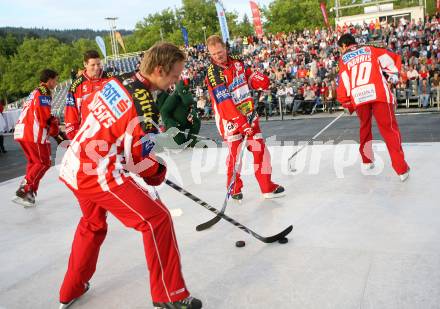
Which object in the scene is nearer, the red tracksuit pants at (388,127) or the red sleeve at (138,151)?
the red sleeve at (138,151)

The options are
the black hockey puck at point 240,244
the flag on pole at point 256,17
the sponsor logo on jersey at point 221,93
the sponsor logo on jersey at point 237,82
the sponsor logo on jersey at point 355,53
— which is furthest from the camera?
the flag on pole at point 256,17

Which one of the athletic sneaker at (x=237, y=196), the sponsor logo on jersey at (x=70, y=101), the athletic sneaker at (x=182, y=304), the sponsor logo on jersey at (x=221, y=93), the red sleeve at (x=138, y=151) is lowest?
the athletic sneaker at (x=237, y=196)

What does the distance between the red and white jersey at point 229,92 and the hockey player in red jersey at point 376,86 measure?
1392mm

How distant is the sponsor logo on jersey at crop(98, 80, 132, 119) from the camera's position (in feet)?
8.02

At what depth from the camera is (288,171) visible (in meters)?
6.14

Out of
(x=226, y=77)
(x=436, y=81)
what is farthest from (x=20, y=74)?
(x=226, y=77)

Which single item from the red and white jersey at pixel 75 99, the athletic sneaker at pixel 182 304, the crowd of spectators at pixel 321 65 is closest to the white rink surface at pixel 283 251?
the athletic sneaker at pixel 182 304

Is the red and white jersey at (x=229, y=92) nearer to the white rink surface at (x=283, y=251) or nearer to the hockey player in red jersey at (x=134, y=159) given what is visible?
the white rink surface at (x=283, y=251)

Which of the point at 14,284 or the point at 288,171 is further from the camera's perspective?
the point at 288,171

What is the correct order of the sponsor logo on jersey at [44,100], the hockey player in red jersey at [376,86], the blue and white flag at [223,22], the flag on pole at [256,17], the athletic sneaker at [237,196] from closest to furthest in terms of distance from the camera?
the athletic sneaker at [237,196], the hockey player in red jersey at [376,86], the sponsor logo on jersey at [44,100], the blue and white flag at [223,22], the flag on pole at [256,17]

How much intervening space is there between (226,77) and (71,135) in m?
2.06

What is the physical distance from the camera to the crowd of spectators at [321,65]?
47.8 ft

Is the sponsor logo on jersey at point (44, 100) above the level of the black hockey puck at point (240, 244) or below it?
above

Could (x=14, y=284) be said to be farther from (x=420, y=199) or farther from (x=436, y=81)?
(x=436, y=81)
